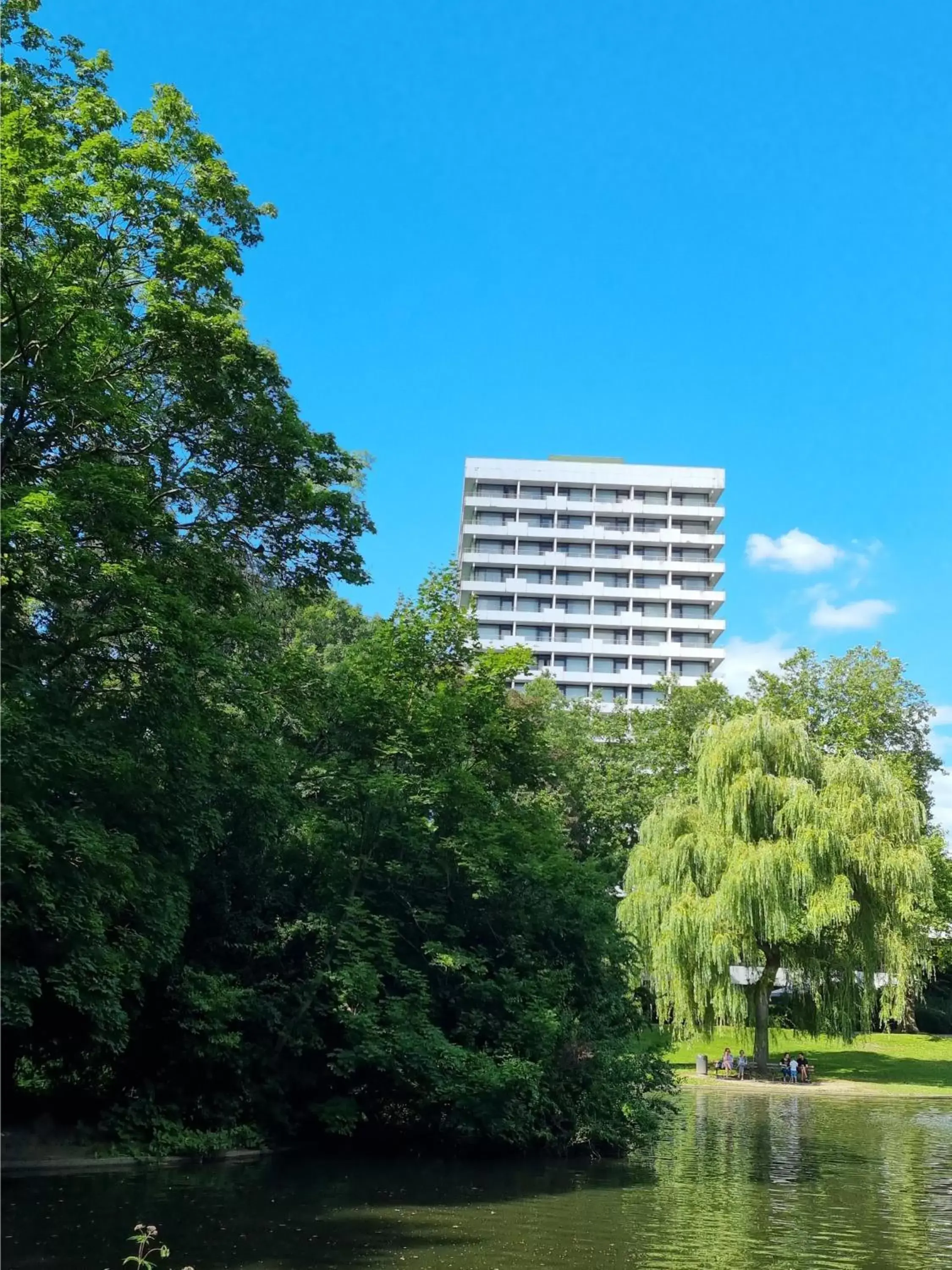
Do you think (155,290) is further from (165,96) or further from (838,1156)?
(838,1156)

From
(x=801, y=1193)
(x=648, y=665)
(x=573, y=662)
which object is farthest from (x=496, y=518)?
(x=801, y=1193)

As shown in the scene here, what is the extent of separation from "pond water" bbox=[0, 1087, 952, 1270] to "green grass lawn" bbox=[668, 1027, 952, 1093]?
17838 millimetres

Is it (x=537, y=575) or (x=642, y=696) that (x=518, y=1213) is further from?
(x=537, y=575)

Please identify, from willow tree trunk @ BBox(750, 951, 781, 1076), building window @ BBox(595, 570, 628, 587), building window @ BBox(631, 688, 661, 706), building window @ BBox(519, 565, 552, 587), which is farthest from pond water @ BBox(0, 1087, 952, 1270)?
building window @ BBox(595, 570, 628, 587)

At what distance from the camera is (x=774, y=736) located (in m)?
40.1

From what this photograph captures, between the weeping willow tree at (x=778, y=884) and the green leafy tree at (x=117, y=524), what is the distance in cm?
2022

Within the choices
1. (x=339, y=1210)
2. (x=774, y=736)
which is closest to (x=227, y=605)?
(x=339, y=1210)

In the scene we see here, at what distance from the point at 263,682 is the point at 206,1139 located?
7.93m

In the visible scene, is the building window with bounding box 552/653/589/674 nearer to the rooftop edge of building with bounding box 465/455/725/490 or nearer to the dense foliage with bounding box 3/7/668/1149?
the rooftop edge of building with bounding box 465/455/725/490

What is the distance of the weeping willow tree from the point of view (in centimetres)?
3609

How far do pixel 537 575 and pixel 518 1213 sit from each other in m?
100

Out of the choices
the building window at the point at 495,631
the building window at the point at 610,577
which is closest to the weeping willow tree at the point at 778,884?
the building window at the point at 495,631

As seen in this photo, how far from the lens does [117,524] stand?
16188 mm

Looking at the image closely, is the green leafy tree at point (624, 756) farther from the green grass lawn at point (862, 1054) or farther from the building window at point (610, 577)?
the building window at point (610, 577)
